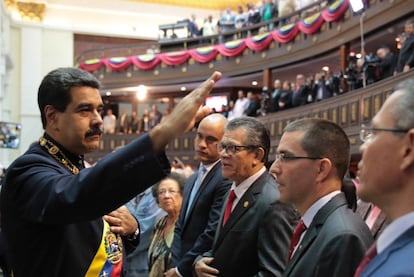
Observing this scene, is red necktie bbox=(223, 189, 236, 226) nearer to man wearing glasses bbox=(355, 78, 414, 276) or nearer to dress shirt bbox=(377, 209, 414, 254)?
man wearing glasses bbox=(355, 78, 414, 276)

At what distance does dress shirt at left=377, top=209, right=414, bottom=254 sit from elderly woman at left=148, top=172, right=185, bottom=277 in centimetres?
271

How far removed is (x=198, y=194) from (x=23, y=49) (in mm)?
21372

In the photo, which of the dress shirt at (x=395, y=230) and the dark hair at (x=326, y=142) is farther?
the dark hair at (x=326, y=142)

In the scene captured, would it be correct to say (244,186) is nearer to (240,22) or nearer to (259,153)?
(259,153)

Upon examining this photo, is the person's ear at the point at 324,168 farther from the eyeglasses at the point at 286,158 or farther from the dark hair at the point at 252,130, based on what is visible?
the dark hair at the point at 252,130

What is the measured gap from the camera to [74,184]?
1453 mm

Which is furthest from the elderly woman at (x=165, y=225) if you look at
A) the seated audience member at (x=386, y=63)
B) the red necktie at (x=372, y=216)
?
the seated audience member at (x=386, y=63)

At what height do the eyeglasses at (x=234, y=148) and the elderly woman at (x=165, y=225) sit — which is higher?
the eyeglasses at (x=234, y=148)

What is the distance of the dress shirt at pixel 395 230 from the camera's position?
1.37 metres

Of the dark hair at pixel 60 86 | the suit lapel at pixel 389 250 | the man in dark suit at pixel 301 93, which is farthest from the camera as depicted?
the man in dark suit at pixel 301 93

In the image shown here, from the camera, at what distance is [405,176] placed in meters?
1.43

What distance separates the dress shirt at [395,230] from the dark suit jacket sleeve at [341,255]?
1.87 feet

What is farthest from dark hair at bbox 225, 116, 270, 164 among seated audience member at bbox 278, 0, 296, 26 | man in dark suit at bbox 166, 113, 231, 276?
seated audience member at bbox 278, 0, 296, 26

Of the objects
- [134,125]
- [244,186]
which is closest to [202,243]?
[244,186]
